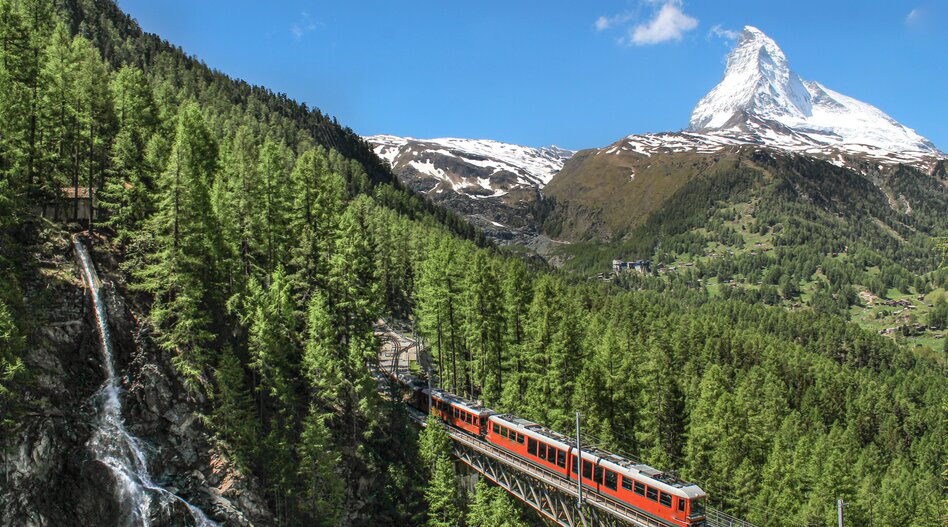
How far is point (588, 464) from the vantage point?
148 feet

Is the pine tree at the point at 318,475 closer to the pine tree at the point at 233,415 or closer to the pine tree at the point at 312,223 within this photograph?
the pine tree at the point at 233,415

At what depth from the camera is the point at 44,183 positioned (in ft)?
154

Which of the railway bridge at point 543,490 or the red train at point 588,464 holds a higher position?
the red train at point 588,464

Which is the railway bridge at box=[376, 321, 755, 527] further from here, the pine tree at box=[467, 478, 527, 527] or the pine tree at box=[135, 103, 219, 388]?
the pine tree at box=[135, 103, 219, 388]

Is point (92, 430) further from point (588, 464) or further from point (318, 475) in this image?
point (588, 464)

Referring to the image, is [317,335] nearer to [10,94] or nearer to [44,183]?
[44,183]

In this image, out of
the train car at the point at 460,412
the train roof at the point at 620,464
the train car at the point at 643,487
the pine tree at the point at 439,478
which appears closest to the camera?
the train car at the point at 643,487

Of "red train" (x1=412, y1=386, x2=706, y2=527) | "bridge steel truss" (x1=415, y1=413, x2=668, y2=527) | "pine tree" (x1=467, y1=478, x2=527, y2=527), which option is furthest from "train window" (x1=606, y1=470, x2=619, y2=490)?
"pine tree" (x1=467, y1=478, x2=527, y2=527)

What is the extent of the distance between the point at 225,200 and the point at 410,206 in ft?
363

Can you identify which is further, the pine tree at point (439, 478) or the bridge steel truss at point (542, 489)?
the pine tree at point (439, 478)

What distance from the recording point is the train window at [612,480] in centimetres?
4328

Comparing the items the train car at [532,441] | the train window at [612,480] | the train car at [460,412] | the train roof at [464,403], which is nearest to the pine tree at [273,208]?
the train car at [460,412]

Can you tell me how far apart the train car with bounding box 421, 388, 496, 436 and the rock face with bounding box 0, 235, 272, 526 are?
18606mm

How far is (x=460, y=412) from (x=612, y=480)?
1660 cm
